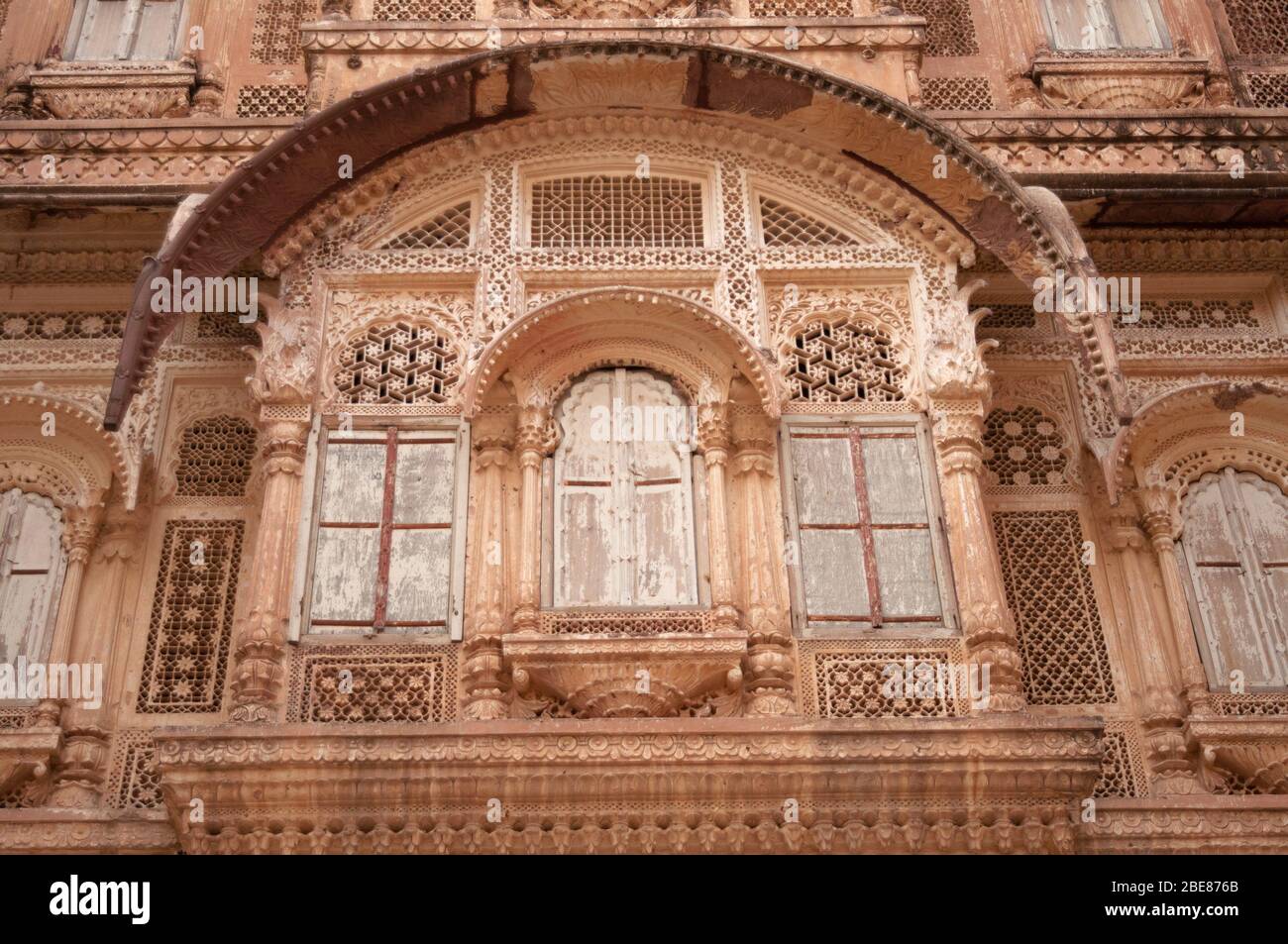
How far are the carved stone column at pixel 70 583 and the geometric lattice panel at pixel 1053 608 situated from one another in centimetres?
491

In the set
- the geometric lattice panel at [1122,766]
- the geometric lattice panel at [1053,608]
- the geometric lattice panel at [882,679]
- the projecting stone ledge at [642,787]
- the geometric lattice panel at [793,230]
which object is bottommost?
the projecting stone ledge at [642,787]

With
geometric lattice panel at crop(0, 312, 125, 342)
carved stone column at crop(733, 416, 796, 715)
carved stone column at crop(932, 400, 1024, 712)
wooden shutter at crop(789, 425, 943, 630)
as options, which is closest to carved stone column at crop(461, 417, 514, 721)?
carved stone column at crop(733, 416, 796, 715)

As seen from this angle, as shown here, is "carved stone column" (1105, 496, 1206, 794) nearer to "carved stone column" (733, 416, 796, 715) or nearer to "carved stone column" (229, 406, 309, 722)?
"carved stone column" (733, 416, 796, 715)

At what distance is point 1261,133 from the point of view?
9.97 metres

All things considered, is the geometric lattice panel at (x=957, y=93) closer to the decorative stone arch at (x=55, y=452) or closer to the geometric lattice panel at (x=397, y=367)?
the geometric lattice panel at (x=397, y=367)

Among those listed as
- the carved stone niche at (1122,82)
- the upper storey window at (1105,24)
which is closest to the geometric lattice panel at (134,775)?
the carved stone niche at (1122,82)

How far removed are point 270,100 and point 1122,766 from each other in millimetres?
6699

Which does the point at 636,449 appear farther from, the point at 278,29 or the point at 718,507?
the point at 278,29

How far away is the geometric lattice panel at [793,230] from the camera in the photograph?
940 cm

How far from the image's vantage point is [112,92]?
34.9 feet

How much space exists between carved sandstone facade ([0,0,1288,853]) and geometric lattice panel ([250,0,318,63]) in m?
0.28

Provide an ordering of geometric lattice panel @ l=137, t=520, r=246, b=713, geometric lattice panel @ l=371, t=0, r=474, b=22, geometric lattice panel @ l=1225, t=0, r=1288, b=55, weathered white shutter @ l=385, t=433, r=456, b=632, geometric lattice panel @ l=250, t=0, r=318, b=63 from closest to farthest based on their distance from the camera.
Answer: weathered white shutter @ l=385, t=433, r=456, b=632 < geometric lattice panel @ l=137, t=520, r=246, b=713 < geometric lattice panel @ l=371, t=0, r=474, b=22 < geometric lattice panel @ l=250, t=0, r=318, b=63 < geometric lattice panel @ l=1225, t=0, r=1288, b=55

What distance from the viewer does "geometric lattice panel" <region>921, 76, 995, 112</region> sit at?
10773 mm

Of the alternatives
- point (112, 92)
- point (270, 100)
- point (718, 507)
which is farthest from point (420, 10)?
point (718, 507)
